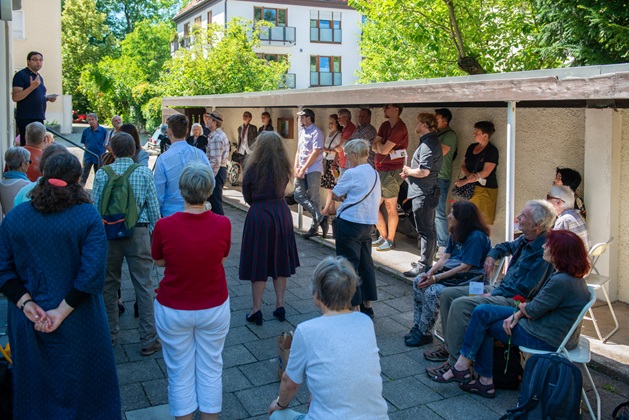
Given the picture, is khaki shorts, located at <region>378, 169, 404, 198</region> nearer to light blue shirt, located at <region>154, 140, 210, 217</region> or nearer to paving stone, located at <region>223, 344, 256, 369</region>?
light blue shirt, located at <region>154, 140, 210, 217</region>

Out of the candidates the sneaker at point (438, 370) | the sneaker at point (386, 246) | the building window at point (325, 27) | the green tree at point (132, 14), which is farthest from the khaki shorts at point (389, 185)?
the green tree at point (132, 14)

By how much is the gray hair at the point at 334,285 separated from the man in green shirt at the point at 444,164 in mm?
4949

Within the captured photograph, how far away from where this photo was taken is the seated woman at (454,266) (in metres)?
5.14

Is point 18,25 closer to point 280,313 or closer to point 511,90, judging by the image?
point 280,313

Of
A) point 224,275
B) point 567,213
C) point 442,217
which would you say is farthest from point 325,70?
point 224,275

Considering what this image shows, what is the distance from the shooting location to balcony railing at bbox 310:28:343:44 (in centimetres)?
4688

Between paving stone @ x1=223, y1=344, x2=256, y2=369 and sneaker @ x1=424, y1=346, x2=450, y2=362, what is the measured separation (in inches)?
54.9

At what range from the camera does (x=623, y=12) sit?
41.6 feet

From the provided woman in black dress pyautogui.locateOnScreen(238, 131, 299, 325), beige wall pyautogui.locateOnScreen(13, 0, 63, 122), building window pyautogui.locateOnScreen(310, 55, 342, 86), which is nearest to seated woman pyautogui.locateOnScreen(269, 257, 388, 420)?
woman in black dress pyautogui.locateOnScreen(238, 131, 299, 325)

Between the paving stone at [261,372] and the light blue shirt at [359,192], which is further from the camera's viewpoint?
the light blue shirt at [359,192]

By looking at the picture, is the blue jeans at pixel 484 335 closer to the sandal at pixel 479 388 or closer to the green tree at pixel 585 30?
the sandal at pixel 479 388

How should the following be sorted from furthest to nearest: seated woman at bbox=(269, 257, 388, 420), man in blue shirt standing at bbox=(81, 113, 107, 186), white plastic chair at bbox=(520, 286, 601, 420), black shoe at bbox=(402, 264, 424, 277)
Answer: man in blue shirt standing at bbox=(81, 113, 107, 186)
black shoe at bbox=(402, 264, 424, 277)
white plastic chair at bbox=(520, 286, 601, 420)
seated woman at bbox=(269, 257, 388, 420)

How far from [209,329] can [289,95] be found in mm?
7141

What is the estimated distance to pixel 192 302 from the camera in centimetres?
372
